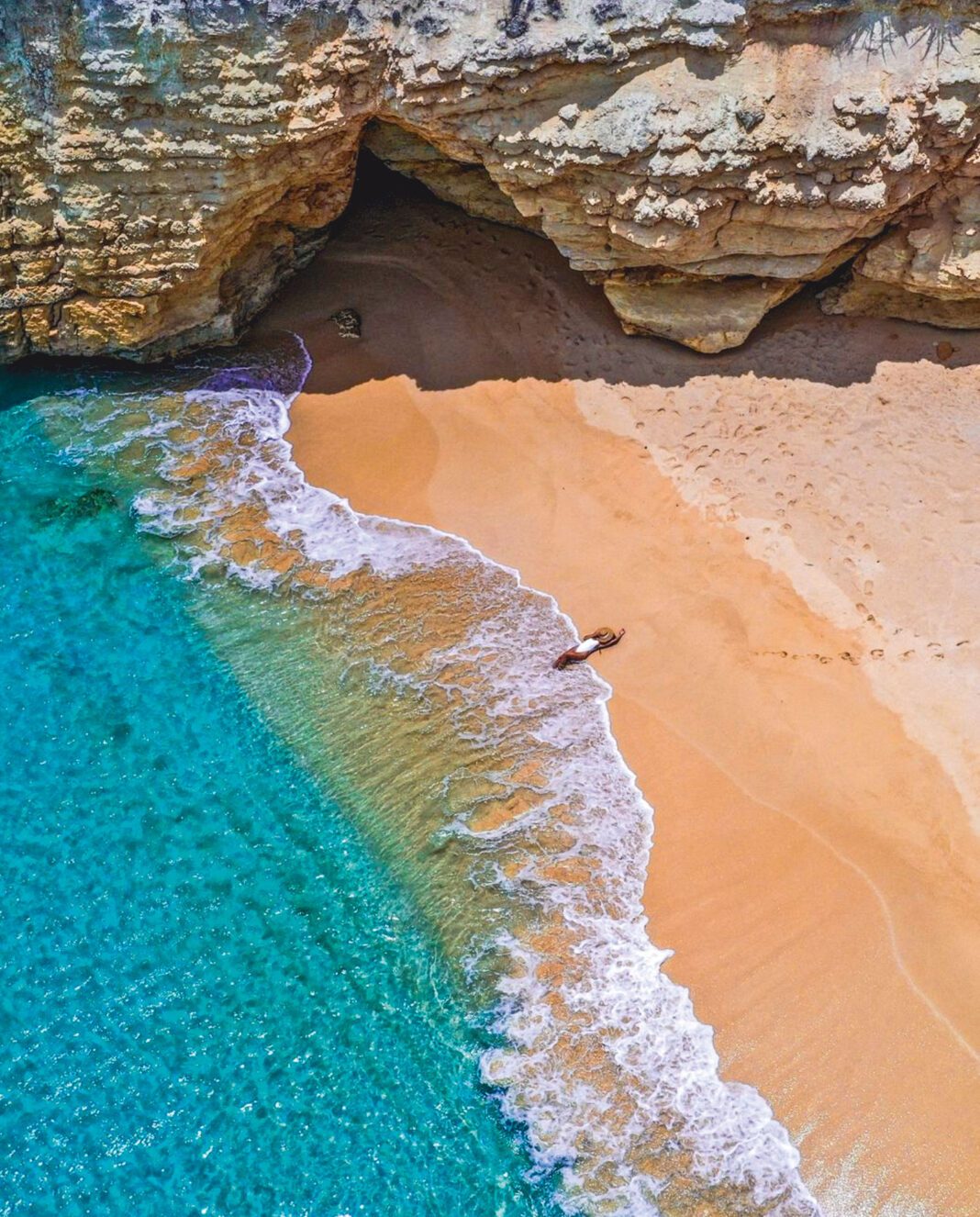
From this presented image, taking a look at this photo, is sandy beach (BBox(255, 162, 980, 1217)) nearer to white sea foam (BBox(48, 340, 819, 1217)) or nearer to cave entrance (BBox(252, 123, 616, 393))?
cave entrance (BBox(252, 123, 616, 393))

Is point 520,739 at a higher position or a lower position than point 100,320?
lower

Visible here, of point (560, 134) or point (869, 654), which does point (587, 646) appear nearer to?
point (869, 654)

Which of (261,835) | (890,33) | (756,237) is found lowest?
(261,835)

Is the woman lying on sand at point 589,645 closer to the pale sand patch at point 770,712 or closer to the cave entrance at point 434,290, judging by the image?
the pale sand patch at point 770,712

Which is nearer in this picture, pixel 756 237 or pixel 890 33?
pixel 890 33

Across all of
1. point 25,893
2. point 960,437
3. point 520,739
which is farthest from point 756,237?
point 25,893

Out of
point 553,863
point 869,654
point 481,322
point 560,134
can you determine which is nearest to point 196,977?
point 553,863

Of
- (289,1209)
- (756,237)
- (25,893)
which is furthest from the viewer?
(756,237)

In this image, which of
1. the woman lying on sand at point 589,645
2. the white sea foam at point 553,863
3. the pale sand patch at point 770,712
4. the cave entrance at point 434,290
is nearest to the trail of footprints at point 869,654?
the pale sand patch at point 770,712

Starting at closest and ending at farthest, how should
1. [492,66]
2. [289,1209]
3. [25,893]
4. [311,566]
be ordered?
[289,1209] → [25,893] → [492,66] → [311,566]

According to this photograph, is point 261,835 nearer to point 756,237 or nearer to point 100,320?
point 100,320
